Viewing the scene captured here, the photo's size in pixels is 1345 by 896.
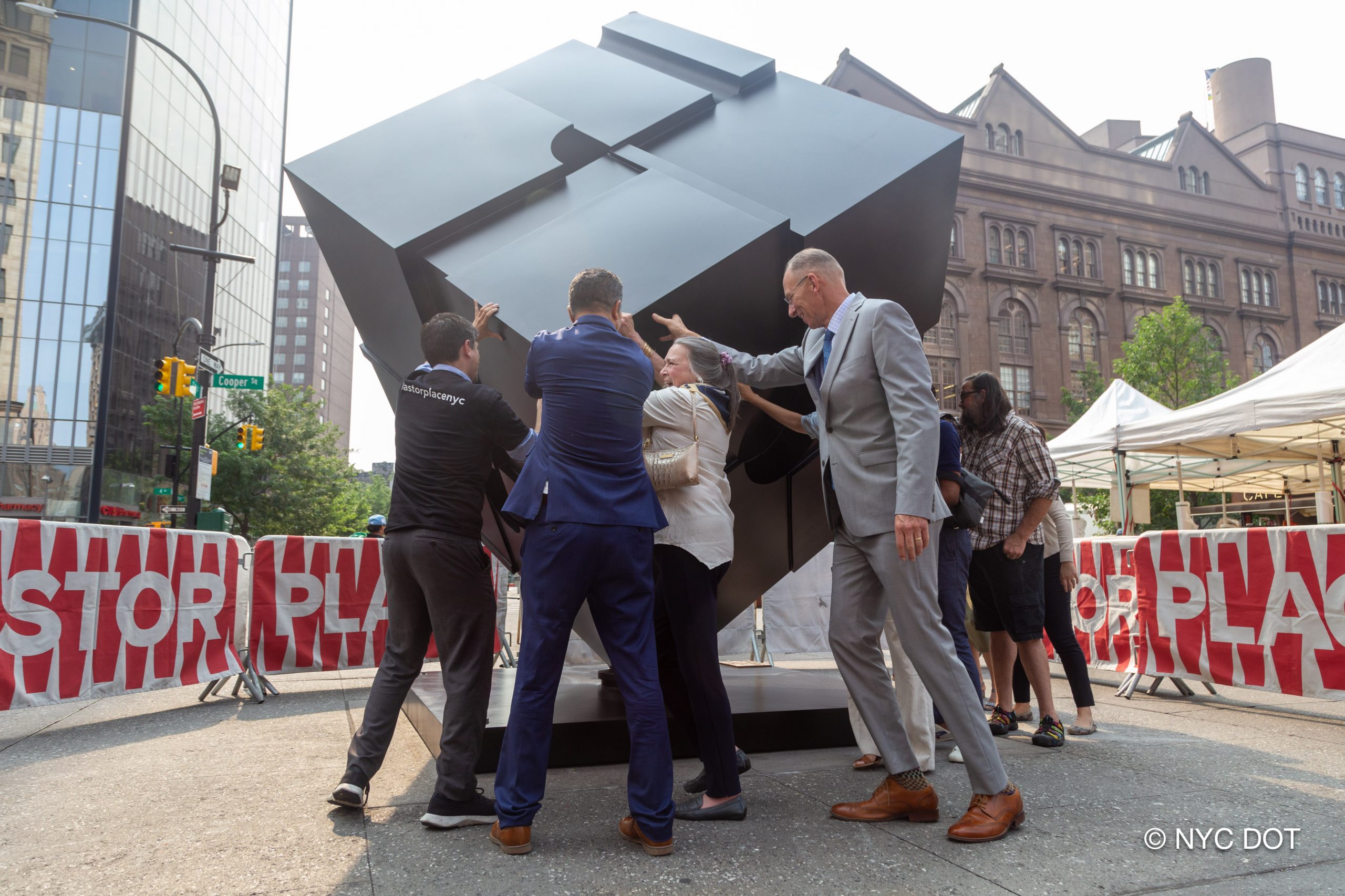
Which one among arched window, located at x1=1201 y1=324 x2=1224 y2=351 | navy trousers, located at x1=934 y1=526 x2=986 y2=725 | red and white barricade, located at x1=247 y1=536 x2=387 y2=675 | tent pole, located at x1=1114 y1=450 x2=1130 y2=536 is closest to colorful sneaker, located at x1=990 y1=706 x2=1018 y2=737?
navy trousers, located at x1=934 y1=526 x2=986 y2=725

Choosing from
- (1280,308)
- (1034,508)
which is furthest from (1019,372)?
(1034,508)

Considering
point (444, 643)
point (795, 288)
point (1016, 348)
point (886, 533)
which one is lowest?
point (444, 643)

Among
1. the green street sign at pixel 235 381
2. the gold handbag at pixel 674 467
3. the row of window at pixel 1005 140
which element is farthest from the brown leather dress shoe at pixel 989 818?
the row of window at pixel 1005 140

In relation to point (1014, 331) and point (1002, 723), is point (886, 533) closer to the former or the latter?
point (1002, 723)

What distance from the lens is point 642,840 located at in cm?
260

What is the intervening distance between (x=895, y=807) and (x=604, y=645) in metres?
1.13

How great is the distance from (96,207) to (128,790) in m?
38.3

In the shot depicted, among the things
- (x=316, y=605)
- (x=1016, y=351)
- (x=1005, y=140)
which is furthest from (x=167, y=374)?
(x=1005, y=140)

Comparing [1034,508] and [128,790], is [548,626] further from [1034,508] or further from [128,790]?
[1034,508]

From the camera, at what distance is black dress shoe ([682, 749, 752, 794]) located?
9.77ft

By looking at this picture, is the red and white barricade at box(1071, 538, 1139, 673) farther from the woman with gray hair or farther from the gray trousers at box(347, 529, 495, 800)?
the gray trousers at box(347, 529, 495, 800)

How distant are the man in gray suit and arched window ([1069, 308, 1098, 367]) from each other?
147 ft

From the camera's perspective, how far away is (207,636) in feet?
19.3

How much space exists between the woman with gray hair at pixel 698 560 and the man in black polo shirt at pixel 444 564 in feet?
1.83
